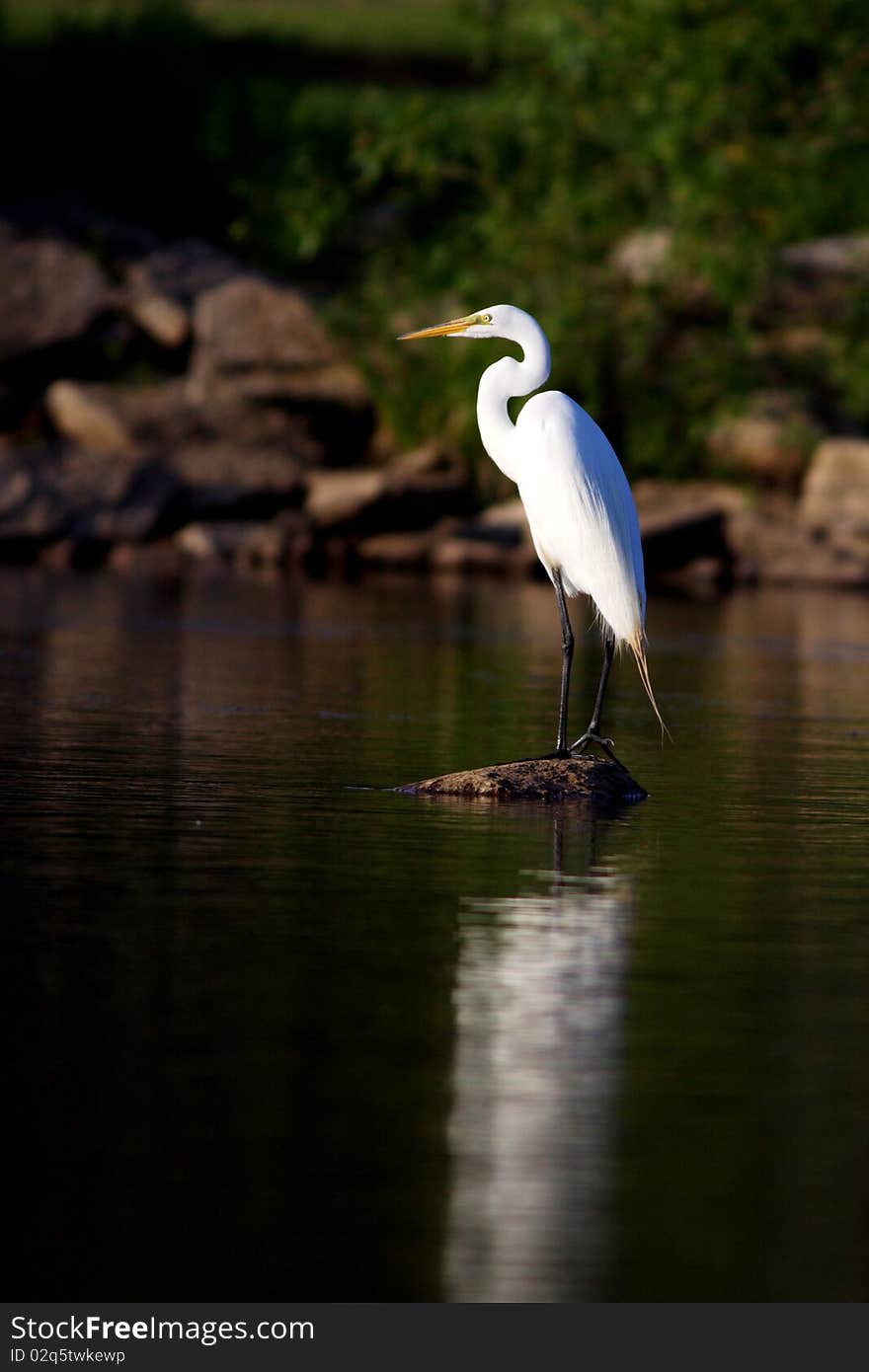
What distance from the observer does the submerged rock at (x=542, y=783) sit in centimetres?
1202

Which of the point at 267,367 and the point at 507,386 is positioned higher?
the point at 267,367

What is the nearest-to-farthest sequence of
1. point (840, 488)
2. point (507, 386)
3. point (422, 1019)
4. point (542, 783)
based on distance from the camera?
point (422, 1019) → point (542, 783) → point (507, 386) → point (840, 488)

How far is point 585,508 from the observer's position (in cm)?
1246

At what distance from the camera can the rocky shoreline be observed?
35.3 m

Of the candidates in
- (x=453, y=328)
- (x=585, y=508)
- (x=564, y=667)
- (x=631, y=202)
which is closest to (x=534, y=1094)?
(x=564, y=667)

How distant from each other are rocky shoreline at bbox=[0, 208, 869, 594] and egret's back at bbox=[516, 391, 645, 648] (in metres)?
20.5

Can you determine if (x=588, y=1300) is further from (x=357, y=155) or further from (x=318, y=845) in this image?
(x=357, y=155)

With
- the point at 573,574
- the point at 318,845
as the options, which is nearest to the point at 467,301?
the point at 573,574

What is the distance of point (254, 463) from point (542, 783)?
25706 mm

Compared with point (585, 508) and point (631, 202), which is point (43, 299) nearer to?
point (631, 202)

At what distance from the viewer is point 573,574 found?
12.7 m

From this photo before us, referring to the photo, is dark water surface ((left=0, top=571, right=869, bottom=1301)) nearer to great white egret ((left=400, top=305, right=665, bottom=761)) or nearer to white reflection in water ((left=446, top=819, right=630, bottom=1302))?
white reflection in water ((left=446, top=819, right=630, bottom=1302))

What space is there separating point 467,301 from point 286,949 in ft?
102

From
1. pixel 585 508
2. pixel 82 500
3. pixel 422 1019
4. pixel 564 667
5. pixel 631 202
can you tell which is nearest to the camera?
pixel 422 1019
